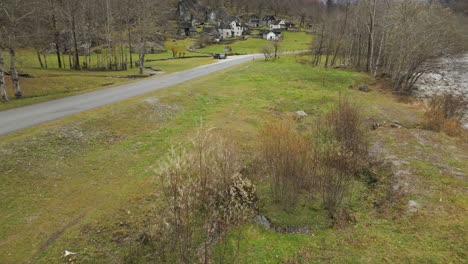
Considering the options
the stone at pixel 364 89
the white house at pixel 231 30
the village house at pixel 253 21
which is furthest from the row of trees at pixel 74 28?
the village house at pixel 253 21

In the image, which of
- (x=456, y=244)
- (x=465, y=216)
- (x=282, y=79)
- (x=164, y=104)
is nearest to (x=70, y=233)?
(x=456, y=244)

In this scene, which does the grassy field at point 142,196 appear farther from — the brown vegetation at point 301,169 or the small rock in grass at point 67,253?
the brown vegetation at point 301,169

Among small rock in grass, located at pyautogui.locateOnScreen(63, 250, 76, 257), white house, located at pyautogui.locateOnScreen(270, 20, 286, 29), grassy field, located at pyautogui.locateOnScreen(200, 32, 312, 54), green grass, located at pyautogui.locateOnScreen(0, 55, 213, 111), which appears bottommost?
small rock in grass, located at pyautogui.locateOnScreen(63, 250, 76, 257)

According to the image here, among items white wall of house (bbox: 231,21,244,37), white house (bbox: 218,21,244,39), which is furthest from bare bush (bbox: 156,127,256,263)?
white wall of house (bbox: 231,21,244,37)

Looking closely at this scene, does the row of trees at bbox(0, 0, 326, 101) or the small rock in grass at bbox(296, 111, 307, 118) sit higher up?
the row of trees at bbox(0, 0, 326, 101)

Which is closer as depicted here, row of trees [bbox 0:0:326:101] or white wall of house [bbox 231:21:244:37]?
row of trees [bbox 0:0:326:101]

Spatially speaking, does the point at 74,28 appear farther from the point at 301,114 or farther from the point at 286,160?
the point at 286,160

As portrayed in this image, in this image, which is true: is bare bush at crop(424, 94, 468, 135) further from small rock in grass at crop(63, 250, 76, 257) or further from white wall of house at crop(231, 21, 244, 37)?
white wall of house at crop(231, 21, 244, 37)
